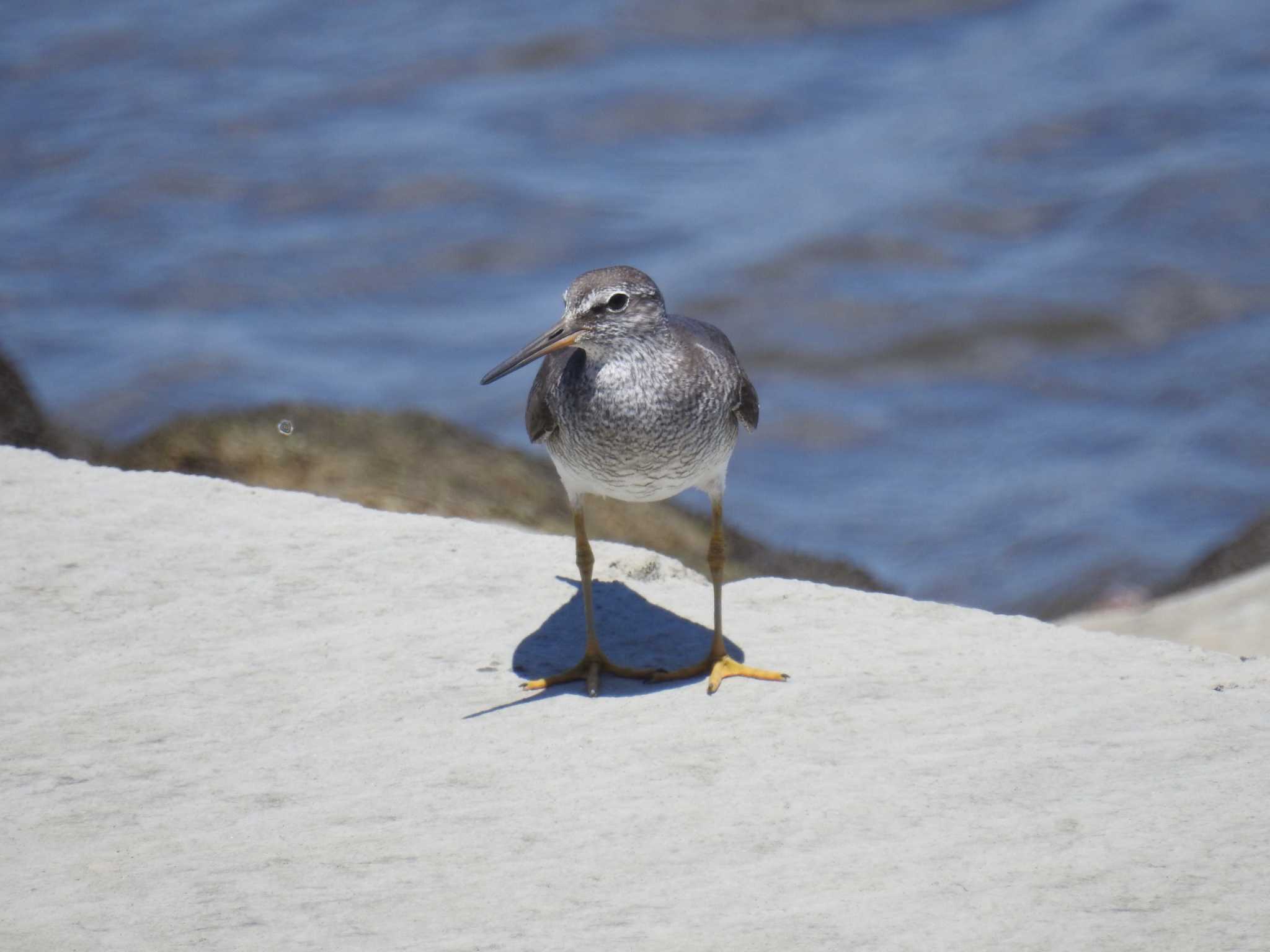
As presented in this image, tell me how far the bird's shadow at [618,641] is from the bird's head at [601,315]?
4.34 ft

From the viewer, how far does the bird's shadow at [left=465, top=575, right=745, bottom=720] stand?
6480 mm

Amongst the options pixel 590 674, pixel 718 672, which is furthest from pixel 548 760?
pixel 718 672

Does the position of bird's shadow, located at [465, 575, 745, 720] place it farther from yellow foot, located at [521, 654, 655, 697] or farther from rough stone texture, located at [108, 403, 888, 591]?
rough stone texture, located at [108, 403, 888, 591]

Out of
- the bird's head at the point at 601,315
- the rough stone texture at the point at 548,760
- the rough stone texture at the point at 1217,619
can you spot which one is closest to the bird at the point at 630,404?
the bird's head at the point at 601,315

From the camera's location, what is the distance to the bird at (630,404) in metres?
6.18

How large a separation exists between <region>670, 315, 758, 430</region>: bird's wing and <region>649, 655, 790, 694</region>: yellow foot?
113 centimetres

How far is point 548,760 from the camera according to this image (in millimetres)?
5543

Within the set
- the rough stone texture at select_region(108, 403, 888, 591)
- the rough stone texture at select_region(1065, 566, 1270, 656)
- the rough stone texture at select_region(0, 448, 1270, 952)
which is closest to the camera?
the rough stone texture at select_region(0, 448, 1270, 952)

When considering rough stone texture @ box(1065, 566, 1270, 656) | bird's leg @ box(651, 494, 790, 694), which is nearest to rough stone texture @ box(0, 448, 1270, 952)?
bird's leg @ box(651, 494, 790, 694)

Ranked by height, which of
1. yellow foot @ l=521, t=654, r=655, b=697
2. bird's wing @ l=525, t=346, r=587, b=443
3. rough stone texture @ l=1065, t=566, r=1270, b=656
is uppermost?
bird's wing @ l=525, t=346, r=587, b=443

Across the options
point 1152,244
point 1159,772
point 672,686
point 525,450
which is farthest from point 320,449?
point 1152,244

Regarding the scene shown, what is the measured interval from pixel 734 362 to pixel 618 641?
1.43 m

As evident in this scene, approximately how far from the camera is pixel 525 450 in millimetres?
11844

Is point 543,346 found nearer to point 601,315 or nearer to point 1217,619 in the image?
point 601,315
